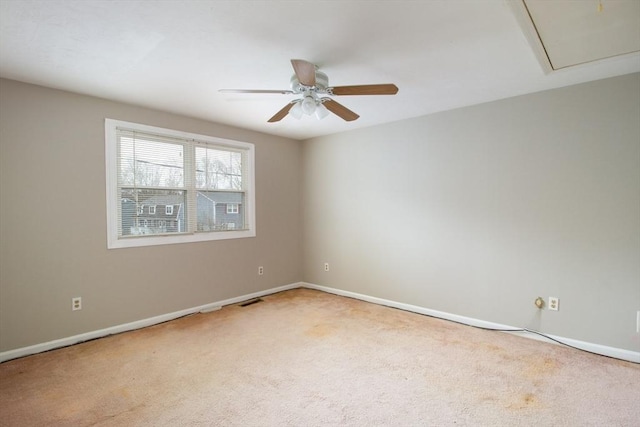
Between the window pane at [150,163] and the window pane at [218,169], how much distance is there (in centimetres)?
24

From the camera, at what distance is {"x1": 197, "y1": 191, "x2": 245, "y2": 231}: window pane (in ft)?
13.2

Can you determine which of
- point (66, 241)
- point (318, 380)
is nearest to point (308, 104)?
point (318, 380)

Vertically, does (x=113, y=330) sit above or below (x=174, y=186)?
below

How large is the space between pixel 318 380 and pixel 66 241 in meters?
2.62

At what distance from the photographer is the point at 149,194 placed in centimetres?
354

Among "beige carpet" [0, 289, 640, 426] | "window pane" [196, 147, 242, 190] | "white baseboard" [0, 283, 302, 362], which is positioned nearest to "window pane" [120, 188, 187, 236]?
"window pane" [196, 147, 242, 190]

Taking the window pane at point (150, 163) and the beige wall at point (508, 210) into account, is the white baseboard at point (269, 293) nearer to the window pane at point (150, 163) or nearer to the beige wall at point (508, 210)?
the beige wall at point (508, 210)

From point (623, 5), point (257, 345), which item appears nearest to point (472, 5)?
point (623, 5)

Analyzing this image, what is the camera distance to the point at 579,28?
74.1 inches

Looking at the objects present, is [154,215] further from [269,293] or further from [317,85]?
[317,85]

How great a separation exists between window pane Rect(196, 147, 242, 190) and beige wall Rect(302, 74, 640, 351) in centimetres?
144

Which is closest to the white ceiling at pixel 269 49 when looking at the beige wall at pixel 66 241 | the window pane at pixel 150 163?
the beige wall at pixel 66 241

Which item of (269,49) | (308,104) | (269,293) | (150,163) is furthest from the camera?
(269,293)

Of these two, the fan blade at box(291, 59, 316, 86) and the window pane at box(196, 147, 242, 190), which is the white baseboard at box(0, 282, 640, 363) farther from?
the fan blade at box(291, 59, 316, 86)
